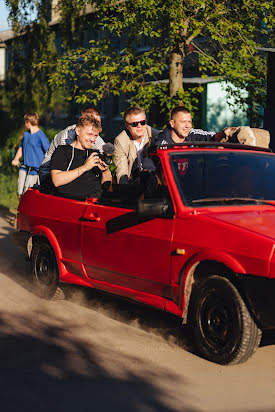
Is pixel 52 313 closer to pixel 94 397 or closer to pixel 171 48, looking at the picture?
pixel 94 397

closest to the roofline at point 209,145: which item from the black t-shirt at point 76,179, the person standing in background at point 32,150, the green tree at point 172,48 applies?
the black t-shirt at point 76,179

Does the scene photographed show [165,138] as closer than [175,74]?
Yes

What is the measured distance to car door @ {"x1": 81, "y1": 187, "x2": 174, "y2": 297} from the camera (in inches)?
236

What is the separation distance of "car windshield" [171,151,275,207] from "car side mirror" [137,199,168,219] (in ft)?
0.58

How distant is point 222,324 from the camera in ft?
17.9

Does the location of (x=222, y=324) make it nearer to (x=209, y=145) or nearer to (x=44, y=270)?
(x=209, y=145)

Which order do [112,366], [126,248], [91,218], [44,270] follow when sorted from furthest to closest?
[44,270]
[91,218]
[126,248]
[112,366]

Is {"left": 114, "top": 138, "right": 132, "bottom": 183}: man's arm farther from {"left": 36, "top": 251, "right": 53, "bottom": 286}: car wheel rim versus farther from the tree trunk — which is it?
the tree trunk

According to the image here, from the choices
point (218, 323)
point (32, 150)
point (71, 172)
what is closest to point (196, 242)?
point (218, 323)

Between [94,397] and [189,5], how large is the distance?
10.3 metres

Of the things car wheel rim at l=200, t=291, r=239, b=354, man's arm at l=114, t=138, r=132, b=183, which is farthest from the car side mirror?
man's arm at l=114, t=138, r=132, b=183

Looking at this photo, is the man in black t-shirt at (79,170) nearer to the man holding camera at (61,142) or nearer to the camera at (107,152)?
the camera at (107,152)

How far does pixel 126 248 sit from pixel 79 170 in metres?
1.43

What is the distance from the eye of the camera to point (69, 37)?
2622 centimetres
